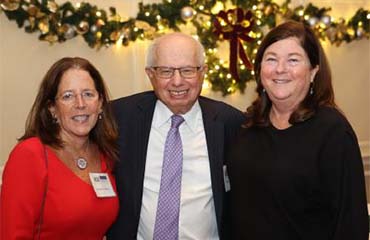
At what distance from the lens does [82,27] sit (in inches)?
144

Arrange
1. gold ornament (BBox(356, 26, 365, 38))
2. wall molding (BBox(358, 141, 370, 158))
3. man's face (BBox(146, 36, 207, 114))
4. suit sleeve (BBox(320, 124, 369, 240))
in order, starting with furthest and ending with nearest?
wall molding (BBox(358, 141, 370, 158)) → gold ornament (BBox(356, 26, 365, 38)) → man's face (BBox(146, 36, 207, 114)) → suit sleeve (BBox(320, 124, 369, 240))

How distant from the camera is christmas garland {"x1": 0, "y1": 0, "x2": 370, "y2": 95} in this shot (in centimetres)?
357

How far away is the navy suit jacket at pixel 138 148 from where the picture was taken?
2.31 metres

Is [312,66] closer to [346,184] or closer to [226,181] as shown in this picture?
[346,184]

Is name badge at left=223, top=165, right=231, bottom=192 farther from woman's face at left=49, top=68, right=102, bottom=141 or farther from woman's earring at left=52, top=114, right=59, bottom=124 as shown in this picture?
woman's earring at left=52, top=114, right=59, bottom=124

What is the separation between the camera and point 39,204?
2.00 m

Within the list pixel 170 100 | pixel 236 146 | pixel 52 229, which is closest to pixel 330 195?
pixel 236 146

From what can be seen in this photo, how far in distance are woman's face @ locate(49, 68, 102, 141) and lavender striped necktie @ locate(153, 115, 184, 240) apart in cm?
39

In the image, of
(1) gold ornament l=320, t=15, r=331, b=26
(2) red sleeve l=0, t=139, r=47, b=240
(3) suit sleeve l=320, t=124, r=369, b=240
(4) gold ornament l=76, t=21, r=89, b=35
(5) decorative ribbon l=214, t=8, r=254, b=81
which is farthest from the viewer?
(1) gold ornament l=320, t=15, r=331, b=26

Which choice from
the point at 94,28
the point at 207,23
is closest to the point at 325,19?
the point at 207,23

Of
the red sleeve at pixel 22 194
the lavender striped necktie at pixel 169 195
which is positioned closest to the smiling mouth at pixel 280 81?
the lavender striped necktie at pixel 169 195

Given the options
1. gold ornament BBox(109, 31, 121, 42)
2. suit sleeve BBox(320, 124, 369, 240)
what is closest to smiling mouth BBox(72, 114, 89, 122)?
suit sleeve BBox(320, 124, 369, 240)

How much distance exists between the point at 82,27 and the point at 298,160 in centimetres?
222

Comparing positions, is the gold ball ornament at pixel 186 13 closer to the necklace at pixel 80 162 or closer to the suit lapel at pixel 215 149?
the suit lapel at pixel 215 149
